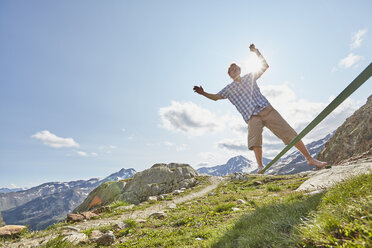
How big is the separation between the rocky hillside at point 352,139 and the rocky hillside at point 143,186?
42.6 metres

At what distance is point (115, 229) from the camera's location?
7.05 meters

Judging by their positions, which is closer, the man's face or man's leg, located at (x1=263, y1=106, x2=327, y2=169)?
man's leg, located at (x1=263, y1=106, x2=327, y2=169)

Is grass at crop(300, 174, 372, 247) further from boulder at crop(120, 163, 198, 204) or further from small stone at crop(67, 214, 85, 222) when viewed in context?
boulder at crop(120, 163, 198, 204)

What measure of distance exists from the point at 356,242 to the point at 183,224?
19.0 ft

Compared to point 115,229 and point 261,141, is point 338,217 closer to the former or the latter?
point 261,141

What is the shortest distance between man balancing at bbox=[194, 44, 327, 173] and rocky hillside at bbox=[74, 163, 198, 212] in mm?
21537

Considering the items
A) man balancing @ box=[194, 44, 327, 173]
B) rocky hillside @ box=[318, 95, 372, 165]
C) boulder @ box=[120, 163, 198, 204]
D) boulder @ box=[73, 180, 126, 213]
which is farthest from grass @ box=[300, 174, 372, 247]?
rocky hillside @ box=[318, 95, 372, 165]

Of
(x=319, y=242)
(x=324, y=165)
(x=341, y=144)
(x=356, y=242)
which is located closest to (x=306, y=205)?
(x=319, y=242)

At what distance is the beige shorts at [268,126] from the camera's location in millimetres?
6059

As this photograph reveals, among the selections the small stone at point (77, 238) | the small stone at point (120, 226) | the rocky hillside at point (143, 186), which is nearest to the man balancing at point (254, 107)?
the small stone at point (120, 226)

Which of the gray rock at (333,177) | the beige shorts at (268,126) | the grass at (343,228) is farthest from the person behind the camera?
the beige shorts at (268,126)

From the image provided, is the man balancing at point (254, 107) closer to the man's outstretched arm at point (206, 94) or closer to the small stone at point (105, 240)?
the man's outstretched arm at point (206, 94)

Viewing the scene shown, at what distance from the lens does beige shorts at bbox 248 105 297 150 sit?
6.06 meters

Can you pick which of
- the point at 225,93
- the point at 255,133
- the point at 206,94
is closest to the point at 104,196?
the point at 206,94
